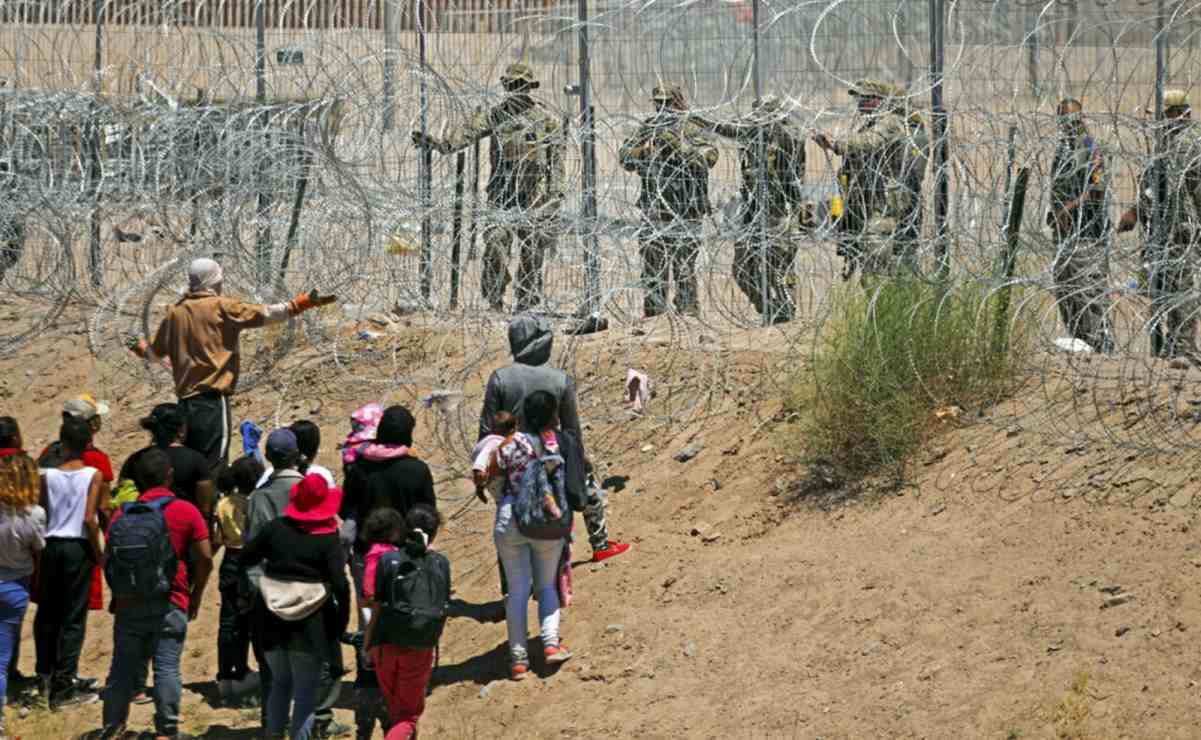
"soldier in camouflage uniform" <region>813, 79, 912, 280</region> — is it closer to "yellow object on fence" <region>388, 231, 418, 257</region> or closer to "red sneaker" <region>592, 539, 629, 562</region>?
"red sneaker" <region>592, 539, 629, 562</region>

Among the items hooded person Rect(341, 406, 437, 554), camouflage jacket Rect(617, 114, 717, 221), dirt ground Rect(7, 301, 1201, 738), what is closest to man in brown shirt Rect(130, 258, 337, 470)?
dirt ground Rect(7, 301, 1201, 738)

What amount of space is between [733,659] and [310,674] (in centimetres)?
171

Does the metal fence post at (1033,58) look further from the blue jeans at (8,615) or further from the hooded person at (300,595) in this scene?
the blue jeans at (8,615)

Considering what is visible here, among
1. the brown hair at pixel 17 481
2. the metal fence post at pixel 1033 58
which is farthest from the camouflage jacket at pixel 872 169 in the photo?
the brown hair at pixel 17 481

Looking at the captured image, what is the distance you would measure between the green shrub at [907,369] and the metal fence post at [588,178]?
211cm

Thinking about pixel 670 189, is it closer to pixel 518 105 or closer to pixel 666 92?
pixel 666 92

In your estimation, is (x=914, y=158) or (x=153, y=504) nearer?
(x=153, y=504)

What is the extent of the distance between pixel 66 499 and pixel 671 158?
15.5 ft

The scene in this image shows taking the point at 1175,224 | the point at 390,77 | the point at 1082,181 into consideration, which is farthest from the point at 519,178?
the point at 1175,224

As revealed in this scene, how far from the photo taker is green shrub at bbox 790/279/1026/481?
9195 millimetres

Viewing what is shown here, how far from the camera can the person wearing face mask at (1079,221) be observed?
913 centimetres

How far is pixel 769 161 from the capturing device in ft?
37.3

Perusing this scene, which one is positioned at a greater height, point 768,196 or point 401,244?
point 768,196

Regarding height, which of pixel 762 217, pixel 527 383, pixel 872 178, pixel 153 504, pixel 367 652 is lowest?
pixel 367 652
